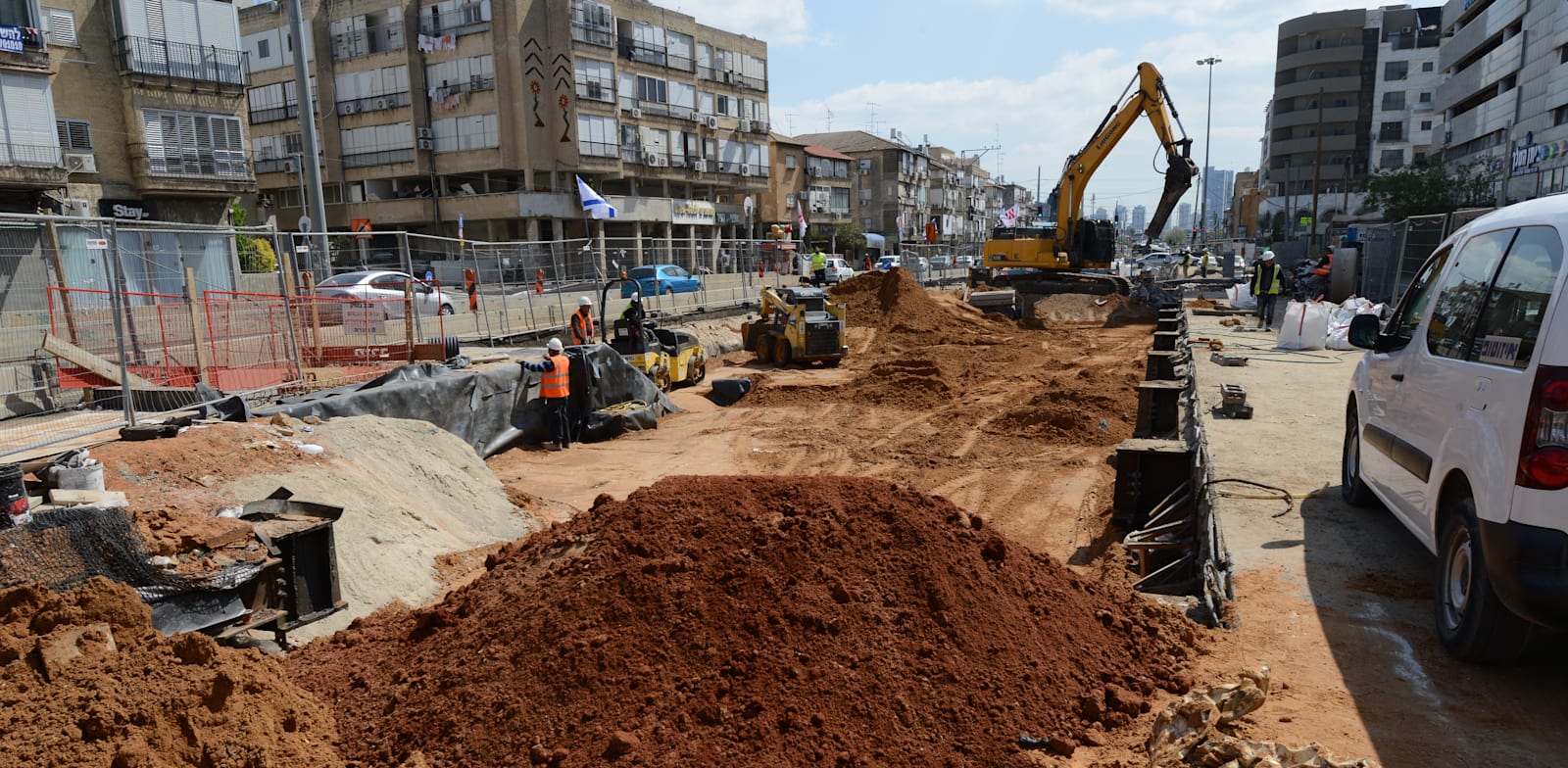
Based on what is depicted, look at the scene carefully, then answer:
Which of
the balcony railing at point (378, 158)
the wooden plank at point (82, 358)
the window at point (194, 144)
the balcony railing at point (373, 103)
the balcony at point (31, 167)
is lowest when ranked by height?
the wooden plank at point (82, 358)

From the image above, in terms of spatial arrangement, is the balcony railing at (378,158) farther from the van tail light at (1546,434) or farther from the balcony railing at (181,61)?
the van tail light at (1546,434)

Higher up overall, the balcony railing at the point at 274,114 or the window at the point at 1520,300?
the balcony railing at the point at 274,114

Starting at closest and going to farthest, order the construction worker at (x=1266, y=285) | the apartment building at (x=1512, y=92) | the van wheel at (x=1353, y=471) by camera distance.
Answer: the van wheel at (x=1353, y=471) → the construction worker at (x=1266, y=285) → the apartment building at (x=1512, y=92)

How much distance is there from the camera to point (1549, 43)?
3403 cm

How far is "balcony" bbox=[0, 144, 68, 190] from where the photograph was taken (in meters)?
24.6

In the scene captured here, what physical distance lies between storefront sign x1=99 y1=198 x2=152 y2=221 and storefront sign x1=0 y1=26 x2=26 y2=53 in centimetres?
493

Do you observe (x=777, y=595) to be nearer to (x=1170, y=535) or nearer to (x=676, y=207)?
(x=1170, y=535)

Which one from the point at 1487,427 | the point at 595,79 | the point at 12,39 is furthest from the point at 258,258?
the point at 595,79

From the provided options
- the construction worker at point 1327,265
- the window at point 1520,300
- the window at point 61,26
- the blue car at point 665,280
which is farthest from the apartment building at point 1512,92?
the window at point 61,26

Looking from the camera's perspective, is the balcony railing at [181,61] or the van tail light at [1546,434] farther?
the balcony railing at [181,61]

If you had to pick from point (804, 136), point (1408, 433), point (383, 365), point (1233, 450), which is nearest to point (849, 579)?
point (1408, 433)

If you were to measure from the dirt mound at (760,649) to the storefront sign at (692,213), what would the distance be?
48.3m

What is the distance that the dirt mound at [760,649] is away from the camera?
12.3 feet

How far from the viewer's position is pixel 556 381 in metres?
12.2
